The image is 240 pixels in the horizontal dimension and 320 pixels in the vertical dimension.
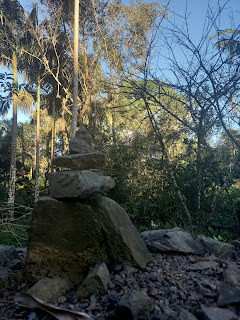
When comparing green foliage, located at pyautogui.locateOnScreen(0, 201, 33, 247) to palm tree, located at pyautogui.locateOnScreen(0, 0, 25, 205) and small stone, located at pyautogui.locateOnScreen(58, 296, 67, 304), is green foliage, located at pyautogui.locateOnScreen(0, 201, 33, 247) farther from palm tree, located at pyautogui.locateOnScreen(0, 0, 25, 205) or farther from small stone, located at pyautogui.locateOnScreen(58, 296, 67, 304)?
palm tree, located at pyautogui.locateOnScreen(0, 0, 25, 205)

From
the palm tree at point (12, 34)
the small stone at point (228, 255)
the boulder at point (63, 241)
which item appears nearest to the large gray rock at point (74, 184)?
the boulder at point (63, 241)

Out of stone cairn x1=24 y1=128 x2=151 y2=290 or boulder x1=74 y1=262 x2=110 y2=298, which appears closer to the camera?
boulder x1=74 y1=262 x2=110 y2=298

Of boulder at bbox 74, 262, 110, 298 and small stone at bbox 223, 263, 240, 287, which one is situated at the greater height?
boulder at bbox 74, 262, 110, 298

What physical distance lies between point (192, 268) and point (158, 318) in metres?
0.95

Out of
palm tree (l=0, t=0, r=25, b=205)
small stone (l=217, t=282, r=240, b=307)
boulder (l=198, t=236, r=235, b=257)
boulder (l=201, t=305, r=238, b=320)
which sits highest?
palm tree (l=0, t=0, r=25, b=205)

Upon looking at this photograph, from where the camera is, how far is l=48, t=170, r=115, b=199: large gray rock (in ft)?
9.09

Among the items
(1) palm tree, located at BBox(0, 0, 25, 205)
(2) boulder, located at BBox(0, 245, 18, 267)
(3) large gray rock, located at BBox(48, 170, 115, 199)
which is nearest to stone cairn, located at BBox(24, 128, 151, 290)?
(3) large gray rock, located at BBox(48, 170, 115, 199)

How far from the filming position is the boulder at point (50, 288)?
2.55 m

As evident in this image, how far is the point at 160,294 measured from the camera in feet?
7.88

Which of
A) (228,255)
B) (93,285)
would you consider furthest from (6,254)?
(228,255)

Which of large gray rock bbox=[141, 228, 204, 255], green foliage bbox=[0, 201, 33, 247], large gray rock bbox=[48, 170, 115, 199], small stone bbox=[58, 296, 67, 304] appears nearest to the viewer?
small stone bbox=[58, 296, 67, 304]

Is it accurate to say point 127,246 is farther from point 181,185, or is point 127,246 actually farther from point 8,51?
point 8,51

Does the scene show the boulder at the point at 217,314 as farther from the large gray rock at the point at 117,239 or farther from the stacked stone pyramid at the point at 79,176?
the stacked stone pyramid at the point at 79,176

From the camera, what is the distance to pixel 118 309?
2.14 meters
